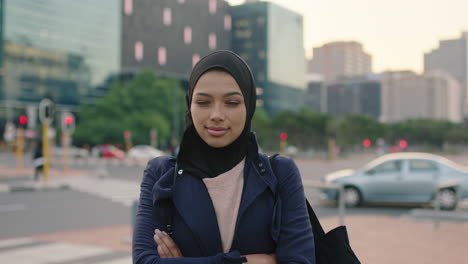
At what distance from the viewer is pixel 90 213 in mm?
11594

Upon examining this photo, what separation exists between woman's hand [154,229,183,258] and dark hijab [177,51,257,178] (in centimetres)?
26

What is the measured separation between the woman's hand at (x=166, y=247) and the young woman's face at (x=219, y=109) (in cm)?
38

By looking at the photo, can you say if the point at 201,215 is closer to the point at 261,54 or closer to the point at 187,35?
the point at 187,35

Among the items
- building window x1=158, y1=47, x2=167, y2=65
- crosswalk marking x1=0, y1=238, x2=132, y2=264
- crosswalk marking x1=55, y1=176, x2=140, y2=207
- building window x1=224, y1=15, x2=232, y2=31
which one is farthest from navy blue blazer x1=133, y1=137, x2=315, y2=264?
building window x1=224, y1=15, x2=232, y2=31

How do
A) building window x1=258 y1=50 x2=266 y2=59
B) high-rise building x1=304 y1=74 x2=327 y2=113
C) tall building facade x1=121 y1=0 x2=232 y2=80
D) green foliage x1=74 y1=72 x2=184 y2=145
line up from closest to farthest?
green foliage x1=74 y1=72 x2=184 y2=145 < tall building facade x1=121 y1=0 x2=232 y2=80 < building window x1=258 y1=50 x2=266 y2=59 < high-rise building x1=304 y1=74 x2=327 y2=113

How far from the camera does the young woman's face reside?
5.82 ft

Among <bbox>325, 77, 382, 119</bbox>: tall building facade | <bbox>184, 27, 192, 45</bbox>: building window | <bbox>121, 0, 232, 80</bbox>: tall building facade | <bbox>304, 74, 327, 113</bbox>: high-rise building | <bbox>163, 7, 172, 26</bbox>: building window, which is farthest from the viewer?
<bbox>325, 77, 382, 119</bbox>: tall building facade

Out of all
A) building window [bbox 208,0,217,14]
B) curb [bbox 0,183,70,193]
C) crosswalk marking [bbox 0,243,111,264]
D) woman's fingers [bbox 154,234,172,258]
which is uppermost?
building window [bbox 208,0,217,14]

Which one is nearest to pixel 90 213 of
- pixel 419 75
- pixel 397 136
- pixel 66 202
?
pixel 66 202

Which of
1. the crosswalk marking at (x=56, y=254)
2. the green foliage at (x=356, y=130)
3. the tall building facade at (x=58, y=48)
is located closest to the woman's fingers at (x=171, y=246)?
the crosswalk marking at (x=56, y=254)

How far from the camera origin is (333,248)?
1892 millimetres

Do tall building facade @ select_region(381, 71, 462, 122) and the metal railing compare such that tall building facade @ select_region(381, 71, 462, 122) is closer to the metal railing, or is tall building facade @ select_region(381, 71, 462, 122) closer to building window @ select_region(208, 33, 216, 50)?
building window @ select_region(208, 33, 216, 50)

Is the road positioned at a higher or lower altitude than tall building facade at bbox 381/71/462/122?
lower

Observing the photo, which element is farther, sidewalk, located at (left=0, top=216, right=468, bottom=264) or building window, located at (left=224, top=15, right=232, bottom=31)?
building window, located at (left=224, top=15, right=232, bottom=31)
